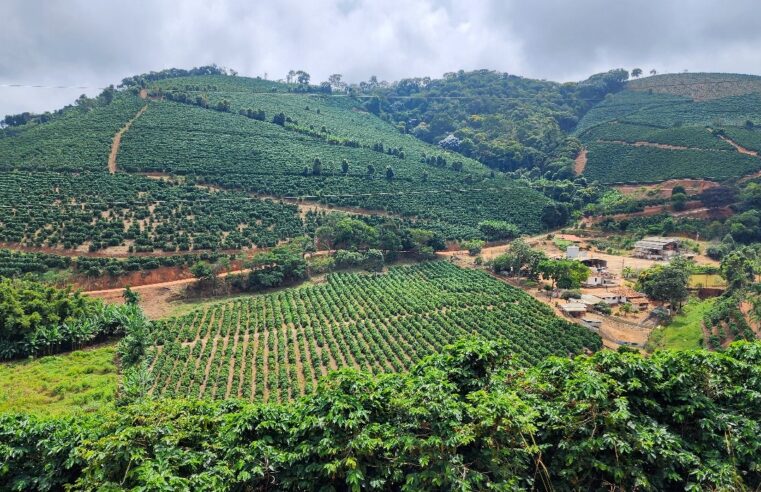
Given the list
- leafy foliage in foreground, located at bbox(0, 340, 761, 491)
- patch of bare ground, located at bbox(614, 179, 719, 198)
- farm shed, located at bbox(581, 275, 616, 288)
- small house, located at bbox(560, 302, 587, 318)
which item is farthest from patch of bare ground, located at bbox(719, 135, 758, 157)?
leafy foliage in foreground, located at bbox(0, 340, 761, 491)

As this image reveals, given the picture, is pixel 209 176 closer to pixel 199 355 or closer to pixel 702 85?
pixel 199 355

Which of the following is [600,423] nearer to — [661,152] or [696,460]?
[696,460]

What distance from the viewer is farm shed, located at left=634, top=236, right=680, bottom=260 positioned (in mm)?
54469

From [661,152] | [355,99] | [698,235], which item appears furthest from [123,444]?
[355,99]

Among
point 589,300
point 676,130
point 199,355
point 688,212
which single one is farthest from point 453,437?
point 676,130

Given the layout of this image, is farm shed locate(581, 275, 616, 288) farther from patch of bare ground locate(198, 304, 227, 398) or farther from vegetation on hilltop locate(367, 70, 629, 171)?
vegetation on hilltop locate(367, 70, 629, 171)

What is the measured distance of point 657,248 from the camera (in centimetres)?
5475

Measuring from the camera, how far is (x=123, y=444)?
1048 centimetres

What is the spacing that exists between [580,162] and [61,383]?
95.0 m

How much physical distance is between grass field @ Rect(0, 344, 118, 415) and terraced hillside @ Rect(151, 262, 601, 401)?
2.96 metres

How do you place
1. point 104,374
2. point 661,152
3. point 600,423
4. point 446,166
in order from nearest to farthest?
point 600,423
point 104,374
point 661,152
point 446,166

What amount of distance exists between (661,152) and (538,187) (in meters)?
23.0

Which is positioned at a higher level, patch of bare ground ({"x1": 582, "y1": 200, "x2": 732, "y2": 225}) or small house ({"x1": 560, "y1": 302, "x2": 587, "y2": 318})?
patch of bare ground ({"x1": 582, "y1": 200, "x2": 732, "y2": 225})

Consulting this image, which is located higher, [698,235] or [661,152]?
[661,152]
